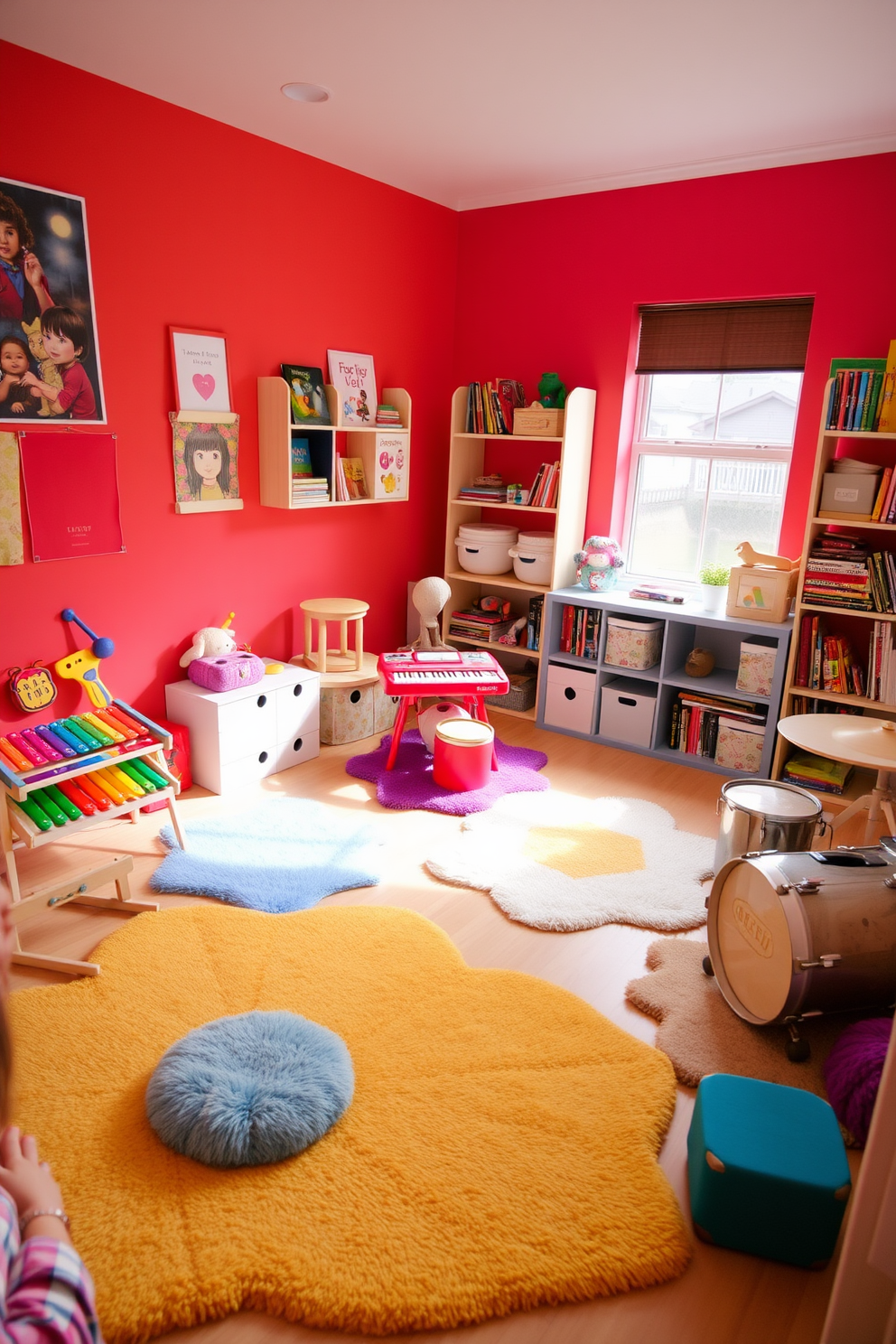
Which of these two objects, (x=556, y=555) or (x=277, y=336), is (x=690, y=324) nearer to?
(x=556, y=555)

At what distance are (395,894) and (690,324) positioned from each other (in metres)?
2.98

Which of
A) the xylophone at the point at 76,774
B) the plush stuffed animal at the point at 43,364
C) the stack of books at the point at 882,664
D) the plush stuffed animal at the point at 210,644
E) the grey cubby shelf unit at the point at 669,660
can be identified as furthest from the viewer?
the grey cubby shelf unit at the point at 669,660

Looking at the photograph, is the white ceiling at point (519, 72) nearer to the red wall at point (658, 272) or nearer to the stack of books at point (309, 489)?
the red wall at point (658, 272)

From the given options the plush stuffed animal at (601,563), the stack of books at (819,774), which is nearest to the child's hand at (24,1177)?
the stack of books at (819,774)

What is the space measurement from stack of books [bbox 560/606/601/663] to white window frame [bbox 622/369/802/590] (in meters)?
0.44

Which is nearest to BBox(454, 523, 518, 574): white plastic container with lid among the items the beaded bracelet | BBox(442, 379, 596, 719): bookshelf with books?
BBox(442, 379, 596, 719): bookshelf with books

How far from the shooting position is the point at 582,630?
431 cm

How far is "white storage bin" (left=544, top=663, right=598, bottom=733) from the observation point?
430 centimetres

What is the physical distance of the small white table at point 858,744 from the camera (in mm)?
2775

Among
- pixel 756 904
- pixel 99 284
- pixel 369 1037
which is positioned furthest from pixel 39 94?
pixel 756 904

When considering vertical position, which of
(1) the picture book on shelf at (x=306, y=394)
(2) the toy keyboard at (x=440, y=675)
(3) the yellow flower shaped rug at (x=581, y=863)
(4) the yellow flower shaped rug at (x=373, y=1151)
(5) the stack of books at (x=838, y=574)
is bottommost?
(4) the yellow flower shaped rug at (x=373, y=1151)

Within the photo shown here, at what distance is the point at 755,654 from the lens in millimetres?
3762

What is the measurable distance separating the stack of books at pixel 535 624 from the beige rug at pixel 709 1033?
7.37 feet

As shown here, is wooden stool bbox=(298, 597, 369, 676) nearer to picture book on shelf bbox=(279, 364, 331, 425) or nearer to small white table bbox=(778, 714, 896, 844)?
picture book on shelf bbox=(279, 364, 331, 425)
